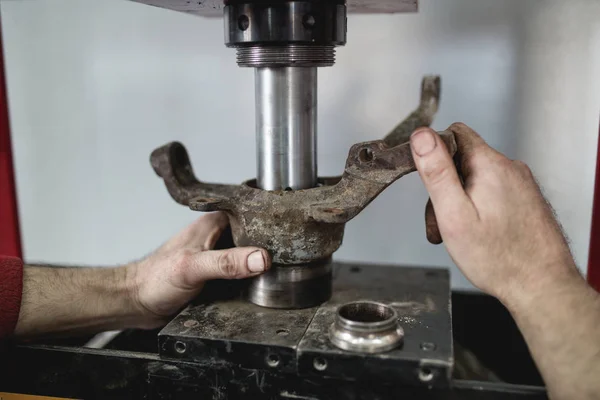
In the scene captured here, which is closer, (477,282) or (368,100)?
(477,282)

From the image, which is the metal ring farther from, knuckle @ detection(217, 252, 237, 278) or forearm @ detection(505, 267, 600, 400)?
forearm @ detection(505, 267, 600, 400)

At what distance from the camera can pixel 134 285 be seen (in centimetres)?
99

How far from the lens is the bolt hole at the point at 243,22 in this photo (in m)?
0.80

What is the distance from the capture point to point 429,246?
4.30ft

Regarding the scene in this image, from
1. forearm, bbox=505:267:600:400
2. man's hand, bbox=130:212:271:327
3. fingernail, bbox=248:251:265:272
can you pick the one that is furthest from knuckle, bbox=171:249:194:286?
forearm, bbox=505:267:600:400

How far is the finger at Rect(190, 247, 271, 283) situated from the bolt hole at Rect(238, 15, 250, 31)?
0.31 metres

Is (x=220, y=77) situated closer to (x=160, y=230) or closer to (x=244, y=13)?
(x=160, y=230)

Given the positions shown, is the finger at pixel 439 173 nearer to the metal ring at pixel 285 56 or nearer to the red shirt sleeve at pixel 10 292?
the metal ring at pixel 285 56

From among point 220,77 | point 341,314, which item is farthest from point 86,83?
point 341,314

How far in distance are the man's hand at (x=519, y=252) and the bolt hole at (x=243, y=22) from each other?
278mm

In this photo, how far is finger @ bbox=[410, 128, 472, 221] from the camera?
0.72 m

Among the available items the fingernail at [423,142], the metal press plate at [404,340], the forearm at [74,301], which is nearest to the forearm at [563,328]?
the metal press plate at [404,340]

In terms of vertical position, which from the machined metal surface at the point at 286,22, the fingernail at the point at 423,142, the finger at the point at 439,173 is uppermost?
the machined metal surface at the point at 286,22

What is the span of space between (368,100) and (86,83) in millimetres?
695
